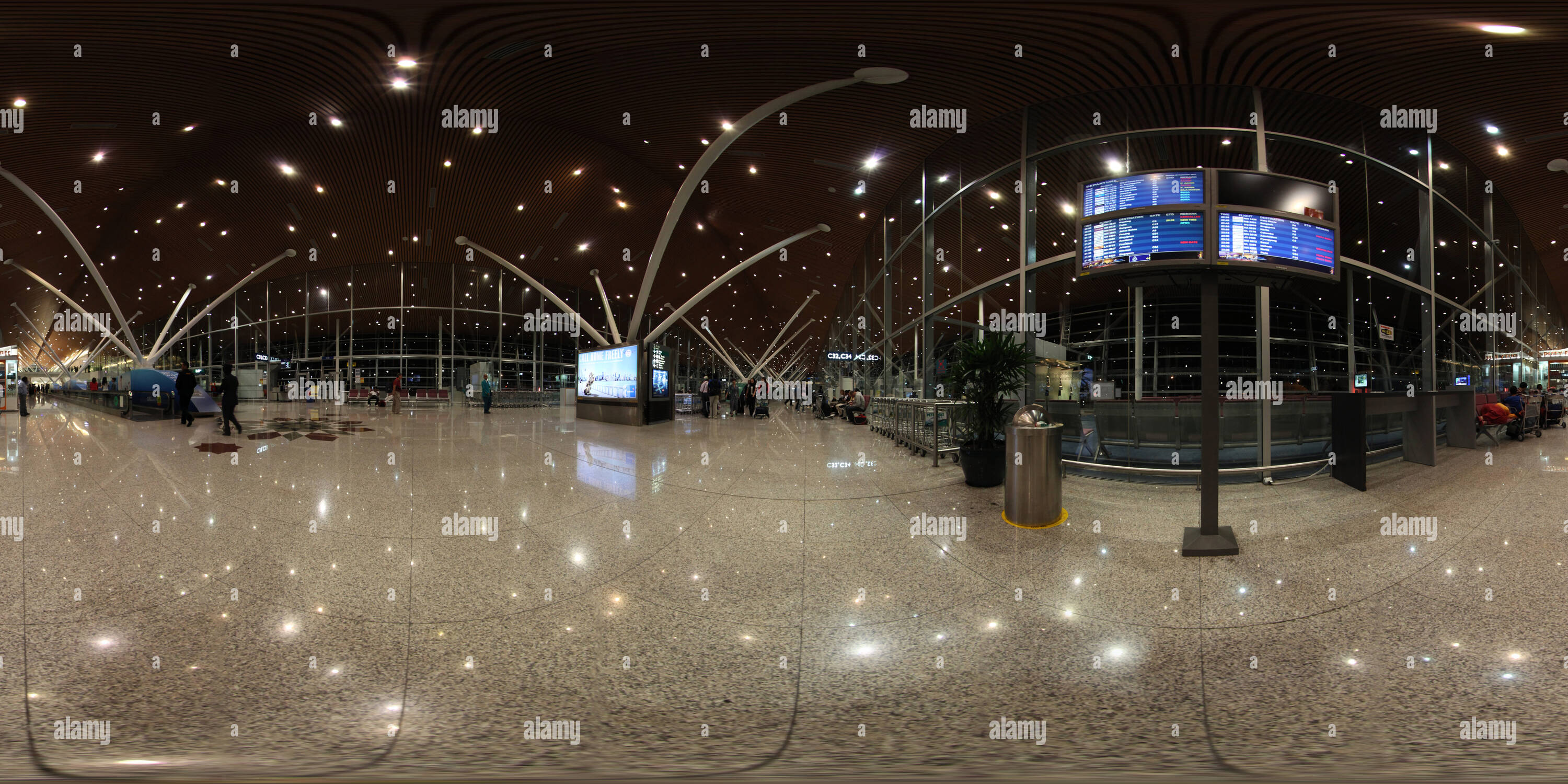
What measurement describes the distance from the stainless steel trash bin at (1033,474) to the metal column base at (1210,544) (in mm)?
803

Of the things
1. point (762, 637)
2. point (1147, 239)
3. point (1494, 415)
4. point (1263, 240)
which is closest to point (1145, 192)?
point (1147, 239)

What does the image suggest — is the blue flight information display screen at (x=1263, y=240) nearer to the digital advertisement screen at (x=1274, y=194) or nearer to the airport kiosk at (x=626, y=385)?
the digital advertisement screen at (x=1274, y=194)

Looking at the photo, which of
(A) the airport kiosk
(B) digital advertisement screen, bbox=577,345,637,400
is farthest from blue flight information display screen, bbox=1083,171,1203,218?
(B) digital advertisement screen, bbox=577,345,637,400

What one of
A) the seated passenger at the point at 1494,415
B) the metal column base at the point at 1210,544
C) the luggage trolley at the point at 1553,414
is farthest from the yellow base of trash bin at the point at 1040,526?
the luggage trolley at the point at 1553,414

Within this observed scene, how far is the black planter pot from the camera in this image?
20.6 feet

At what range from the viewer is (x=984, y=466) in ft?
20.6

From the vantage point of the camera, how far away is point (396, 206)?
79.3ft

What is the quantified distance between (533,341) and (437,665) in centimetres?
3623

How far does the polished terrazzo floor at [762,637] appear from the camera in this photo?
5.59 ft

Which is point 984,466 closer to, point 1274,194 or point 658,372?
point 1274,194

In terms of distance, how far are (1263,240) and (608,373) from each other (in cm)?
1607

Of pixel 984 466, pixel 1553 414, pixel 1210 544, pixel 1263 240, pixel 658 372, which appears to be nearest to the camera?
pixel 1210 544

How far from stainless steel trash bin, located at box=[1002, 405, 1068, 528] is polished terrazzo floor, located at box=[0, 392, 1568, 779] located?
0.75 ft

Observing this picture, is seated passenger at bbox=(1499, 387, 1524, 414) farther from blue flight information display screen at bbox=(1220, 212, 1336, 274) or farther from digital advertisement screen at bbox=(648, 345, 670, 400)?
digital advertisement screen at bbox=(648, 345, 670, 400)
